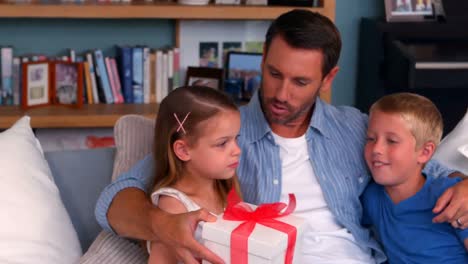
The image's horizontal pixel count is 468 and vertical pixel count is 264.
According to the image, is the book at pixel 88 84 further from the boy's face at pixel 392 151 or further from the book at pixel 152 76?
the boy's face at pixel 392 151

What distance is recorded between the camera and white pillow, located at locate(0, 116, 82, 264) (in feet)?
5.39

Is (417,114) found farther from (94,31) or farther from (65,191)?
(94,31)

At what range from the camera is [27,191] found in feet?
5.69

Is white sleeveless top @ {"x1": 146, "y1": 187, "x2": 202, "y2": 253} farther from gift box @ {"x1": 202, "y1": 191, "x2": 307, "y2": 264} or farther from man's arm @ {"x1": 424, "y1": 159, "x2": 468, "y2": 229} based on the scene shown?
man's arm @ {"x1": 424, "y1": 159, "x2": 468, "y2": 229}

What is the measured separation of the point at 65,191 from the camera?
6.47ft

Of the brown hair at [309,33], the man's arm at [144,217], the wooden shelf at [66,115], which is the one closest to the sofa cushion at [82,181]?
the man's arm at [144,217]

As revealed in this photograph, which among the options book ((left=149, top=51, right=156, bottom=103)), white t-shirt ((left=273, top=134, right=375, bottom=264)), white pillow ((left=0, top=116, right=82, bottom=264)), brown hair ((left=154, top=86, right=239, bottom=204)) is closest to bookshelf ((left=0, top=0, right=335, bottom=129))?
book ((left=149, top=51, right=156, bottom=103))

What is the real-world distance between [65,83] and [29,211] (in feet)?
5.76

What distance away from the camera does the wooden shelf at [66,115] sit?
3.16m

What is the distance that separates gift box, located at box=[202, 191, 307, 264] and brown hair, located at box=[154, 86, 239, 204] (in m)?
0.27

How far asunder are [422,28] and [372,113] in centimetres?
172

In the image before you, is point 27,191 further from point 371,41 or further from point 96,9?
point 371,41

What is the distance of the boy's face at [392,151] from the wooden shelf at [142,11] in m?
1.58

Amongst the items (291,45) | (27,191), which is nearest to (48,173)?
(27,191)
